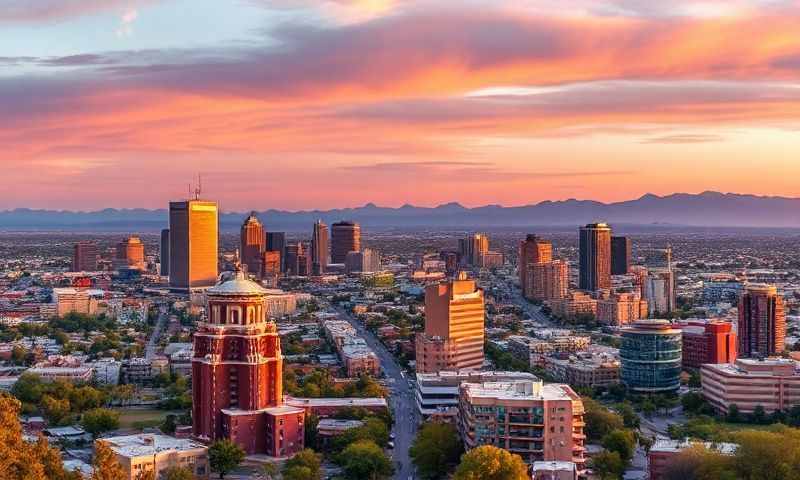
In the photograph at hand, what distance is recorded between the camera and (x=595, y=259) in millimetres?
167250

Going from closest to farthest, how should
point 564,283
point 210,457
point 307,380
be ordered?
1. point 210,457
2. point 307,380
3. point 564,283

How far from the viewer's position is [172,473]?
47750 mm

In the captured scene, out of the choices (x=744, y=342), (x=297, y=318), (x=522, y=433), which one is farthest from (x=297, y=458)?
(x=297, y=318)

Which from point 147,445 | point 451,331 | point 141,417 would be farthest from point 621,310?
point 147,445

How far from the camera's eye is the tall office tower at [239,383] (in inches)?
2181

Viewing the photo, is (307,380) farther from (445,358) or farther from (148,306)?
(148,306)

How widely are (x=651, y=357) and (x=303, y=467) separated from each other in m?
34.7

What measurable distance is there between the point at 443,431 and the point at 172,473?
12736 mm

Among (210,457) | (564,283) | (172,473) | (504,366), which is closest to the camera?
(172,473)

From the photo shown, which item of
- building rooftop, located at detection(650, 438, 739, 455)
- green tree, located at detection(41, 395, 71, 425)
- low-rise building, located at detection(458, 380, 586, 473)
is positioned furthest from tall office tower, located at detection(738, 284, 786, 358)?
green tree, located at detection(41, 395, 71, 425)

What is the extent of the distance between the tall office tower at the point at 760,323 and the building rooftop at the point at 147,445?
171ft

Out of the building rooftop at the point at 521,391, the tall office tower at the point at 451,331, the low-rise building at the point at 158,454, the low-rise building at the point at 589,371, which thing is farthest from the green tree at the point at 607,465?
the tall office tower at the point at 451,331

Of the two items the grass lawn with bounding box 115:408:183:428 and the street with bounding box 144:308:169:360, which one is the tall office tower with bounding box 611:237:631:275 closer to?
the street with bounding box 144:308:169:360

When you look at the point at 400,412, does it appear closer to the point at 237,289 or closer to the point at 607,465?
the point at 237,289
